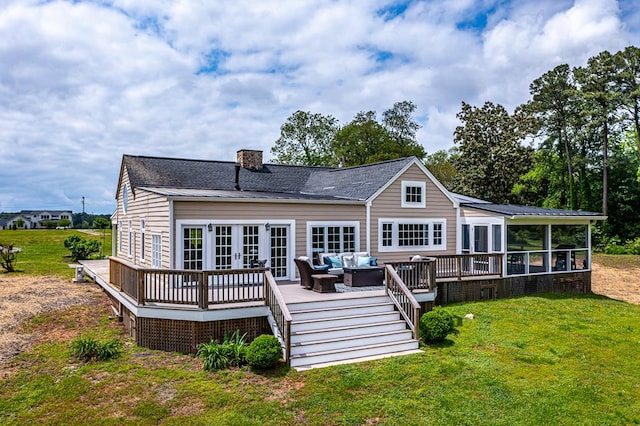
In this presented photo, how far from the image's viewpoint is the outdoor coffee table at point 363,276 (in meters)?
12.5

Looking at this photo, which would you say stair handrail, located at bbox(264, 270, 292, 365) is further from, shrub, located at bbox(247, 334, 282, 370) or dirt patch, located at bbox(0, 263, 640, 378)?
dirt patch, located at bbox(0, 263, 640, 378)

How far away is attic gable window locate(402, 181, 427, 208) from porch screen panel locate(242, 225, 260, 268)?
5.86 metres

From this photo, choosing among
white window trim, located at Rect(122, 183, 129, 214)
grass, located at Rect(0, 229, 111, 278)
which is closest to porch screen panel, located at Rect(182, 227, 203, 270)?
white window trim, located at Rect(122, 183, 129, 214)

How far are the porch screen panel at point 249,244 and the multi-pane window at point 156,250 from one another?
7.99 ft

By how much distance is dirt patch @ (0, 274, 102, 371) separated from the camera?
36.4ft

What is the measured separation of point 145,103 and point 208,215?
11.2 meters

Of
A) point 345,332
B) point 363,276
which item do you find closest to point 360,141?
point 363,276

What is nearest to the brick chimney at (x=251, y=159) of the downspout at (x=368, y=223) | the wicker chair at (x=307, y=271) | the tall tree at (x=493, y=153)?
the downspout at (x=368, y=223)

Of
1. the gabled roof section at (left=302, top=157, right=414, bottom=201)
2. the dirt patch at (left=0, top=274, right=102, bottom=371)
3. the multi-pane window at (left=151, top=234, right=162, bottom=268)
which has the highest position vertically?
the gabled roof section at (left=302, top=157, right=414, bottom=201)

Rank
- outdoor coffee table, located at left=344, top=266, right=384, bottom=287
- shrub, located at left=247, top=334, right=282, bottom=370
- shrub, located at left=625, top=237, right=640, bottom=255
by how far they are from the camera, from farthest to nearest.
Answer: shrub, located at left=625, top=237, right=640, bottom=255
outdoor coffee table, located at left=344, top=266, right=384, bottom=287
shrub, located at left=247, top=334, right=282, bottom=370

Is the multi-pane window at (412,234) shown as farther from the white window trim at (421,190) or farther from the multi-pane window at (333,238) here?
the multi-pane window at (333,238)

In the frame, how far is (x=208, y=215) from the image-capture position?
12508 mm

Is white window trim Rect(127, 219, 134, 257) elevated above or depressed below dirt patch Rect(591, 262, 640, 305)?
above

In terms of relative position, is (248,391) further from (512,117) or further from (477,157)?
(512,117)
